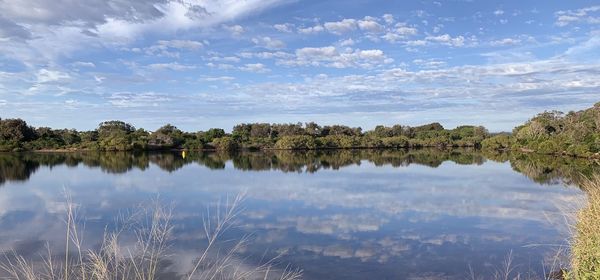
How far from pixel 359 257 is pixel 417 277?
157 centimetres

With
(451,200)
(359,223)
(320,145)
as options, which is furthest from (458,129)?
(359,223)

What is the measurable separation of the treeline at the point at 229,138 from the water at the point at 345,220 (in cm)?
4444

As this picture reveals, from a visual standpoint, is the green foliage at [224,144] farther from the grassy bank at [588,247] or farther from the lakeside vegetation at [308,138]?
the grassy bank at [588,247]

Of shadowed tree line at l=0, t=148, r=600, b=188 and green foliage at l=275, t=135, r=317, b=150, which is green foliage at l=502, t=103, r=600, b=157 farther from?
green foliage at l=275, t=135, r=317, b=150

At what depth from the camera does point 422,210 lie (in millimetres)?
16422

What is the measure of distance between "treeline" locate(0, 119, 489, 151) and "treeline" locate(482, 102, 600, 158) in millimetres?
13231

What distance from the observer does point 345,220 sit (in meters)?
14.4

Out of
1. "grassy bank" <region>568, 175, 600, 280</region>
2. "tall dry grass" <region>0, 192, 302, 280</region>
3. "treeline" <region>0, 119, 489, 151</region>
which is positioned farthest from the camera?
"treeline" <region>0, 119, 489, 151</region>

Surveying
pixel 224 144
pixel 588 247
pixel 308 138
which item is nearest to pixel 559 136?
pixel 308 138

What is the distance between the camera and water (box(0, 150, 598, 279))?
976 centimetres

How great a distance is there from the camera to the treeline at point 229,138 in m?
67.1

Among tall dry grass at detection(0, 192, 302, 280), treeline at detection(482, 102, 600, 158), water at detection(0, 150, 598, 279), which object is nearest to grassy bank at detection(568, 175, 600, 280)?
water at detection(0, 150, 598, 279)

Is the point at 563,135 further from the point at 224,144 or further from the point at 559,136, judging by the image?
the point at 224,144

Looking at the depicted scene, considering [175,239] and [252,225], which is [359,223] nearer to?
[252,225]
